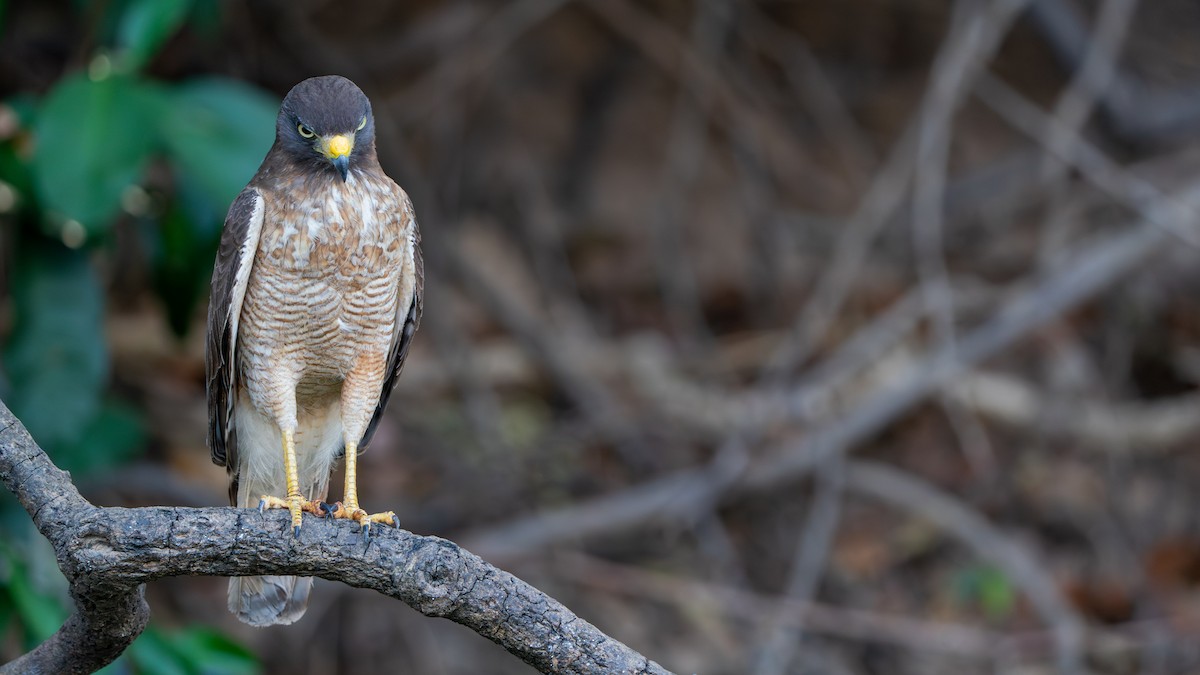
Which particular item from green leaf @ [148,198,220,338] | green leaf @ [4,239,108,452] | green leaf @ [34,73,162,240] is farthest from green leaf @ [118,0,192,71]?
green leaf @ [4,239,108,452]

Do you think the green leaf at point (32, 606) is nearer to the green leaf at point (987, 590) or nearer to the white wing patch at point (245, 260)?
the white wing patch at point (245, 260)

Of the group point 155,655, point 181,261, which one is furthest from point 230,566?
point 181,261

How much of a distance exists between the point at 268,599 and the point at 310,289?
3.05 ft

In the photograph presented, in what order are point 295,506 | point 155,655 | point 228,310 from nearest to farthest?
point 295,506
point 228,310
point 155,655

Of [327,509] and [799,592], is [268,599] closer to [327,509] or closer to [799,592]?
[327,509]

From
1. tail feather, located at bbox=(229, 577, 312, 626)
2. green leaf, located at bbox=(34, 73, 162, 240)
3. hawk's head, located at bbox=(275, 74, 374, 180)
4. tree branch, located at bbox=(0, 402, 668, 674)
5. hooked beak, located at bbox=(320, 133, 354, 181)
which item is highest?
green leaf, located at bbox=(34, 73, 162, 240)

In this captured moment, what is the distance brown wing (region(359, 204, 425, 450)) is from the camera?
364 centimetres

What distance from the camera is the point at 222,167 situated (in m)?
4.55

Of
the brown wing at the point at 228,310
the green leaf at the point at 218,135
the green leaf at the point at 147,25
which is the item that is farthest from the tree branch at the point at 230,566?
the green leaf at the point at 147,25

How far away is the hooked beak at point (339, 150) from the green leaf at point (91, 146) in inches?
55.6

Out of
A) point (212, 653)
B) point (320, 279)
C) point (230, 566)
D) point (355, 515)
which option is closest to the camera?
point (230, 566)

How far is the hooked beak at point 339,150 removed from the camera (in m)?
3.29

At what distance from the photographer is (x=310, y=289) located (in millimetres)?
3418

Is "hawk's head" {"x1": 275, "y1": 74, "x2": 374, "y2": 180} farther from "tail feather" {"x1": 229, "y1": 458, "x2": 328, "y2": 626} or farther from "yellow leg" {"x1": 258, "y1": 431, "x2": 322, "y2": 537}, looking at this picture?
"tail feather" {"x1": 229, "y1": 458, "x2": 328, "y2": 626}
